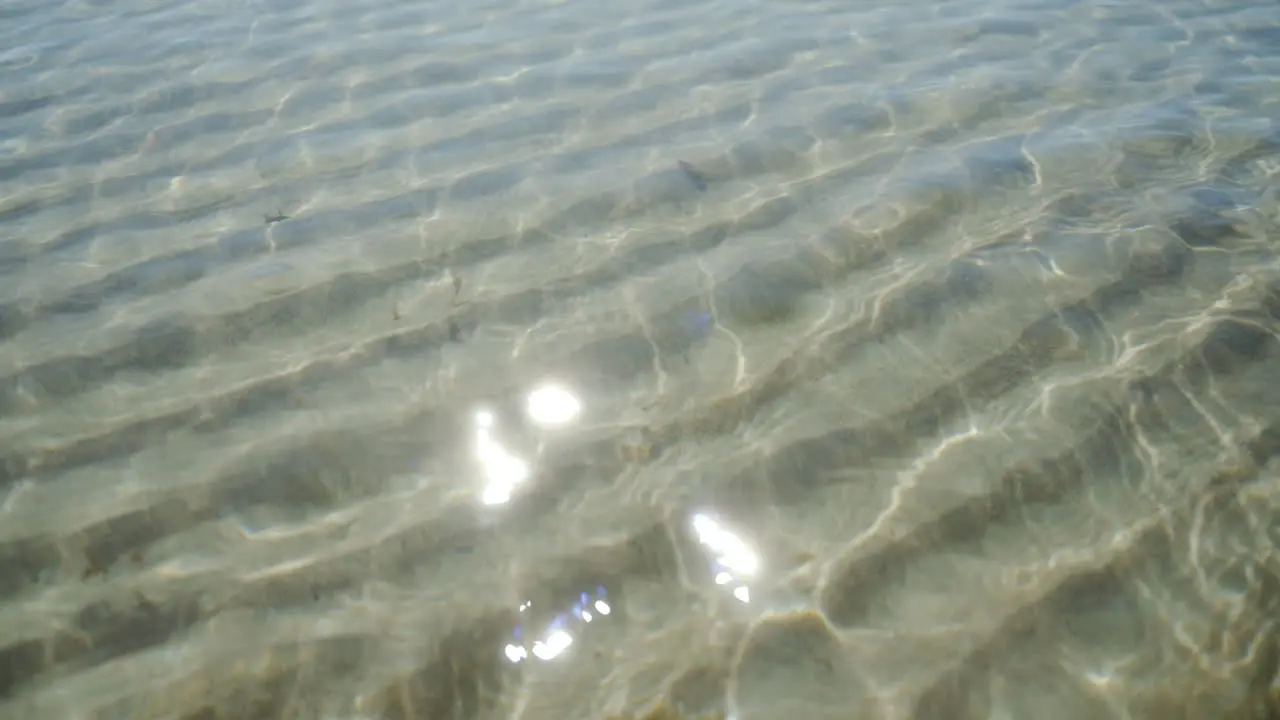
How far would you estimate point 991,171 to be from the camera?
3.83 m

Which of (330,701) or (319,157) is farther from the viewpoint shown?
(319,157)

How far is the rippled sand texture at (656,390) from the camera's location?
2188 mm

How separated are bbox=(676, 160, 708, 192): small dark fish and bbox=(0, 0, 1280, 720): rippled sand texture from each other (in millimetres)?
30

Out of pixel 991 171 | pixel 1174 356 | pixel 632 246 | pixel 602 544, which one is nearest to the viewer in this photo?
pixel 602 544

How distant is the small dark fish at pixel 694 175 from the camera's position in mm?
3834

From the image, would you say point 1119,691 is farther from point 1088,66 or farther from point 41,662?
point 1088,66

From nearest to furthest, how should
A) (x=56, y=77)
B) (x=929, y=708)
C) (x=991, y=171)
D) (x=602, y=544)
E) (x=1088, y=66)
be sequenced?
(x=929, y=708)
(x=602, y=544)
(x=991, y=171)
(x=1088, y=66)
(x=56, y=77)

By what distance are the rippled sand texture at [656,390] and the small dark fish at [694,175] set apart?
30mm

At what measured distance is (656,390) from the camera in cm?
289

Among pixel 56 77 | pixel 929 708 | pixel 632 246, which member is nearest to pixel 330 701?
pixel 929 708

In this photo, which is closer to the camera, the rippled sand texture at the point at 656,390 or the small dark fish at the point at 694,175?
the rippled sand texture at the point at 656,390

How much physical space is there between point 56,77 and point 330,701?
451cm

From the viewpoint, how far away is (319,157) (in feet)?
13.7

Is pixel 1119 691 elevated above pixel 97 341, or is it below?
below
